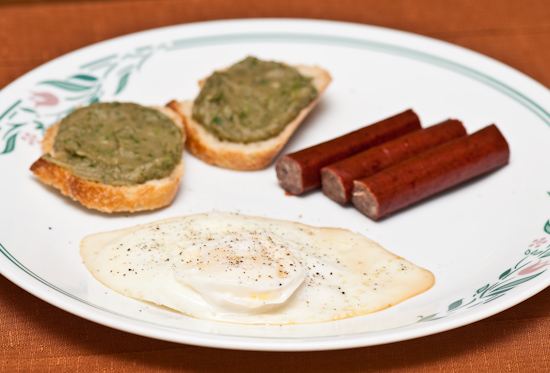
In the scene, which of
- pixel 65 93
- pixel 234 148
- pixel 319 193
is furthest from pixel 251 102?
pixel 65 93

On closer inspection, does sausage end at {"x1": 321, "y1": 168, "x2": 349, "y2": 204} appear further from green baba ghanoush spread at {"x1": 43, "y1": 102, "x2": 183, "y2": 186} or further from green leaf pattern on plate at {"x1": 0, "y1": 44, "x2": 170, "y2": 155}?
green leaf pattern on plate at {"x1": 0, "y1": 44, "x2": 170, "y2": 155}

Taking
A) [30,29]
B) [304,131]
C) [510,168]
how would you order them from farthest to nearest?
[30,29] < [304,131] < [510,168]

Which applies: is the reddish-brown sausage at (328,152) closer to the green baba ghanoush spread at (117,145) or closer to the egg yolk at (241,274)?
the green baba ghanoush spread at (117,145)

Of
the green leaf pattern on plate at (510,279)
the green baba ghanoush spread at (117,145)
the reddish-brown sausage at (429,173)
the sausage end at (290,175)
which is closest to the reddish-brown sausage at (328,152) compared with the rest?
the sausage end at (290,175)

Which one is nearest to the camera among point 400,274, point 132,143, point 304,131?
point 400,274

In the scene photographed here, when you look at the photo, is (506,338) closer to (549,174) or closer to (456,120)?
(549,174)

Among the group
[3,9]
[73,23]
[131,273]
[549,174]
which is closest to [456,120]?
[549,174]
